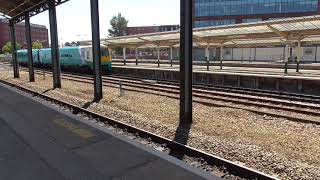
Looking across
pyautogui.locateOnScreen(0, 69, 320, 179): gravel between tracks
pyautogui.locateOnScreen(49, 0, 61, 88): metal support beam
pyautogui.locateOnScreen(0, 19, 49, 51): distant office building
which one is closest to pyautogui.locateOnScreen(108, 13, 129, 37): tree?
pyautogui.locateOnScreen(0, 19, 49, 51): distant office building

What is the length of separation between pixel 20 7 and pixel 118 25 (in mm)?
93711

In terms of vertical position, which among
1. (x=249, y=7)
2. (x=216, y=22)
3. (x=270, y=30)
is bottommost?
(x=270, y=30)

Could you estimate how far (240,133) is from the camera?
895 cm

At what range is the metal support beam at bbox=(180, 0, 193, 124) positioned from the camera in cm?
964

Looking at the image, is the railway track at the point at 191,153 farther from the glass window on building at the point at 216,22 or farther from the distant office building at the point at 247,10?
the glass window on building at the point at 216,22

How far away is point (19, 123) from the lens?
10.8 meters

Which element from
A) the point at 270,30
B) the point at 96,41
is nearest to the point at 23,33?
the point at 270,30

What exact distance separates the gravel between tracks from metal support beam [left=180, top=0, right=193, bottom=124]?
20.7 inches

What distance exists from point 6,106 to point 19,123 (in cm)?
409

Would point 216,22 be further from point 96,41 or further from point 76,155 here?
point 76,155

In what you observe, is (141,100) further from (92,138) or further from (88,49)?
(88,49)

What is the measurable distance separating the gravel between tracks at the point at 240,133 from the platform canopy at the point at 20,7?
10.9 m

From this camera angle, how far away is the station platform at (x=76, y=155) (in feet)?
20.4

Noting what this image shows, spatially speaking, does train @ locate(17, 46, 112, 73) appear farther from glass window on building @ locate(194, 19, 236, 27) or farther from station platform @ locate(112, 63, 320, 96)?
glass window on building @ locate(194, 19, 236, 27)
